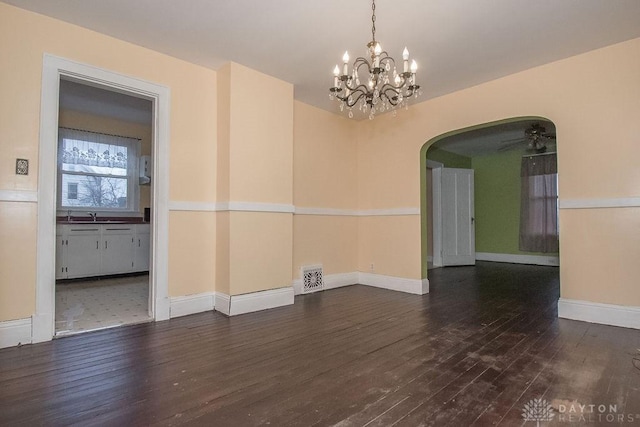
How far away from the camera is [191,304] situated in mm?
3420

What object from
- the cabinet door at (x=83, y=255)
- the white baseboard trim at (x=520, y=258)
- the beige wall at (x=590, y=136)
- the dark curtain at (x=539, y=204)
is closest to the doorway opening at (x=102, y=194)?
the cabinet door at (x=83, y=255)

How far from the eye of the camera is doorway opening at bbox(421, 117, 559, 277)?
702 cm

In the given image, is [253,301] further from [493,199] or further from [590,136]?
[493,199]

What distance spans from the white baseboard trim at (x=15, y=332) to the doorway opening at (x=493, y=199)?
615cm

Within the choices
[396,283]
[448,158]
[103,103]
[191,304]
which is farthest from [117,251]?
[448,158]

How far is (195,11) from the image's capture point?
258 centimetres

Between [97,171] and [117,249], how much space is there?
4.76 feet

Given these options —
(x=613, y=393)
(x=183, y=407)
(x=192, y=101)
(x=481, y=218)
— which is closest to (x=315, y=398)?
(x=183, y=407)

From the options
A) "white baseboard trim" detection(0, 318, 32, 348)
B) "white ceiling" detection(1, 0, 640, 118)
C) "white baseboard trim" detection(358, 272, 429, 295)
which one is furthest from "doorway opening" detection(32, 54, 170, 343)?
"white baseboard trim" detection(358, 272, 429, 295)

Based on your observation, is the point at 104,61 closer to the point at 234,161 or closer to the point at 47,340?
the point at 234,161

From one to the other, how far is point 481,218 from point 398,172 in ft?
15.7

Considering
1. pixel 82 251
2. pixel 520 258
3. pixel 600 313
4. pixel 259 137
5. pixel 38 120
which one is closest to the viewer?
pixel 38 120

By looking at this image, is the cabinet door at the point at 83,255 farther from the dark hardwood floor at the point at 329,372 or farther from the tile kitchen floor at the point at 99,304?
the dark hardwood floor at the point at 329,372
